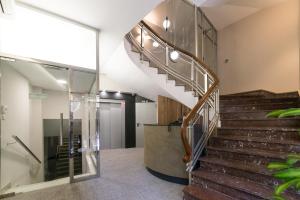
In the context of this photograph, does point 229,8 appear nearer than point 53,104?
No

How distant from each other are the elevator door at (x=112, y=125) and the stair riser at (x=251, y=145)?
5.34 meters

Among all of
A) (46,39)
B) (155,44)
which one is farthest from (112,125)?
(46,39)

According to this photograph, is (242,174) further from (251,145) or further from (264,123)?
(264,123)

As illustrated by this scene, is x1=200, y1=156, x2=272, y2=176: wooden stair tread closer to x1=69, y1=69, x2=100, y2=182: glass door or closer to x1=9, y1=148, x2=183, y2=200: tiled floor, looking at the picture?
x1=9, y1=148, x2=183, y2=200: tiled floor

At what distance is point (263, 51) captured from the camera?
5254 mm

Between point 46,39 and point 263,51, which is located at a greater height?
point 263,51

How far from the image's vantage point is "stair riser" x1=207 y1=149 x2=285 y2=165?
251 centimetres

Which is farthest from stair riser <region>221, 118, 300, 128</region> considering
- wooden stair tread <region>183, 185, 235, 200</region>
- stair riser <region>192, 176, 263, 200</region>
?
wooden stair tread <region>183, 185, 235, 200</region>

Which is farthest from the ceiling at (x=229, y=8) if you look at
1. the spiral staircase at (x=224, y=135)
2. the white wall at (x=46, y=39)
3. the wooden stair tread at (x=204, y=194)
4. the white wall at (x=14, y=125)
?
the white wall at (x=14, y=125)

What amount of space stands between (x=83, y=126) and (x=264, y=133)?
383 centimetres

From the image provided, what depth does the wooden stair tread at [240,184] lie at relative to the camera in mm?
2158

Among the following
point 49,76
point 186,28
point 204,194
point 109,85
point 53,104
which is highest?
point 186,28

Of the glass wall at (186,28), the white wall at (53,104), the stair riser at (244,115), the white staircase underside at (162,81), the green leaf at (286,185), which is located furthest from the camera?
the glass wall at (186,28)

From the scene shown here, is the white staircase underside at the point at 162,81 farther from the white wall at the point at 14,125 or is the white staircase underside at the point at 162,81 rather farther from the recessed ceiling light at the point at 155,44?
the white wall at the point at 14,125
